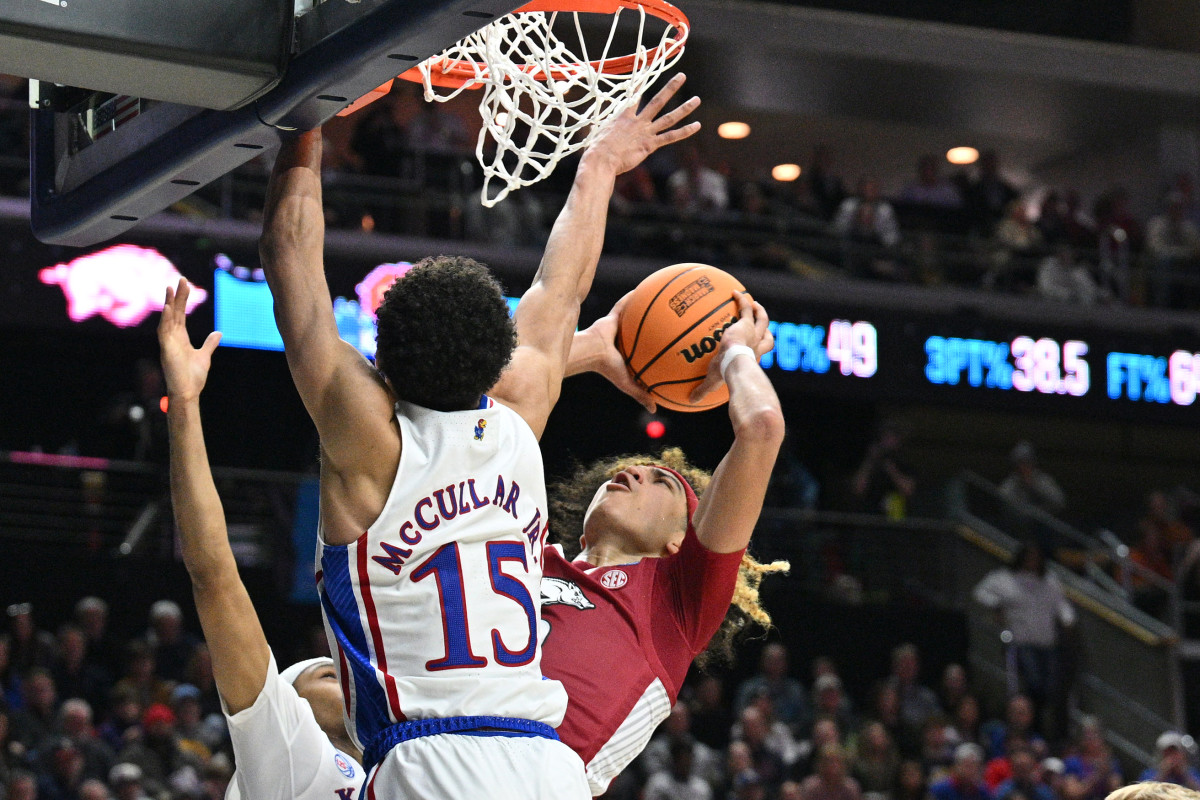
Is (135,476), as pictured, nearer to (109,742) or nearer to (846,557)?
(109,742)

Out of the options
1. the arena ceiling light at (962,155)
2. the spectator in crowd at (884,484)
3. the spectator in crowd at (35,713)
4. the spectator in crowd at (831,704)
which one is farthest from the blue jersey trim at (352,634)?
the arena ceiling light at (962,155)

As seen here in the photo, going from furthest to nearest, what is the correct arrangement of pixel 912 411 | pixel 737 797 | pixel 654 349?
pixel 912 411, pixel 737 797, pixel 654 349

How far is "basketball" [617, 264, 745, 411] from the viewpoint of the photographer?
3.14 m

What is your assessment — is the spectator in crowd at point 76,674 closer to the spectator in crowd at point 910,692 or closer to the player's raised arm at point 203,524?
the spectator in crowd at point 910,692

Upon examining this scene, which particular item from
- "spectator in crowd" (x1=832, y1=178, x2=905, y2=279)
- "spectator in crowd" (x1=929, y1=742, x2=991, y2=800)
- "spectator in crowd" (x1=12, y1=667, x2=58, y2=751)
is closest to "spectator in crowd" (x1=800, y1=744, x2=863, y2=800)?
"spectator in crowd" (x1=929, y1=742, x2=991, y2=800)

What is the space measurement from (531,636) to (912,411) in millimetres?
13195

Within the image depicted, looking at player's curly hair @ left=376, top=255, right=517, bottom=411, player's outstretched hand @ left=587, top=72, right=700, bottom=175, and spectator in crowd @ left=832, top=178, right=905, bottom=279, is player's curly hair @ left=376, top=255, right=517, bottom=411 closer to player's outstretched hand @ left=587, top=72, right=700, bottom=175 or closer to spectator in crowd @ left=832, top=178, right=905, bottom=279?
player's outstretched hand @ left=587, top=72, right=700, bottom=175

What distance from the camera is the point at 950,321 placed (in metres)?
11.7

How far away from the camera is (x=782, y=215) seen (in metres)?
12.6

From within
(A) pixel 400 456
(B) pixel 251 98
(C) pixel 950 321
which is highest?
(C) pixel 950 321

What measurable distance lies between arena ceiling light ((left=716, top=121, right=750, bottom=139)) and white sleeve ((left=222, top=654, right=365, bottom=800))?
42.5 ft

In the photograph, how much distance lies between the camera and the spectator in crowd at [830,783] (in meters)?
8.46

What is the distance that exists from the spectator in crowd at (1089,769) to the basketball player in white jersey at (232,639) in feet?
23.6

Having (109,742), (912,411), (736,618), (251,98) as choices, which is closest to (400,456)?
(251,98)
